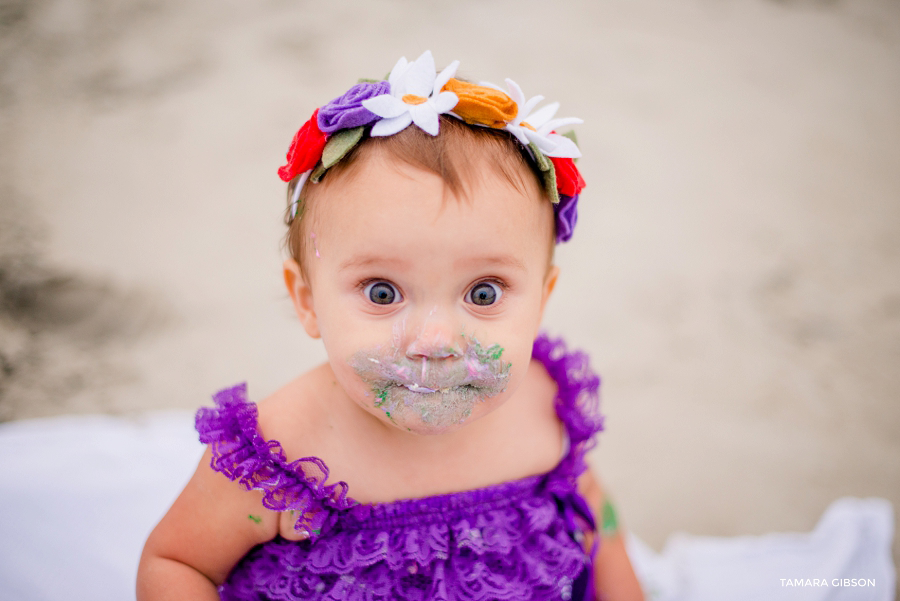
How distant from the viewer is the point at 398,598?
1136mm

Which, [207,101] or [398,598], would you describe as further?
[207,101]

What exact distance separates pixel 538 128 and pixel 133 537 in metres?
1.48

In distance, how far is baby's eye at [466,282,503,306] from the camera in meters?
0.99

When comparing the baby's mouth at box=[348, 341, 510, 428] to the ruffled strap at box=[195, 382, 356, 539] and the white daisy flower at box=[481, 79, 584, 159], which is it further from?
the white daisy flower at box=[481, 79, 584, 159]

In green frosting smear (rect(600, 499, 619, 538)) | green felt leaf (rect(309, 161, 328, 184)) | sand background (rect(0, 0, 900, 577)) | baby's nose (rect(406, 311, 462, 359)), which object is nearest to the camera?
baby's nose (rect(406, 311, 462, 359))

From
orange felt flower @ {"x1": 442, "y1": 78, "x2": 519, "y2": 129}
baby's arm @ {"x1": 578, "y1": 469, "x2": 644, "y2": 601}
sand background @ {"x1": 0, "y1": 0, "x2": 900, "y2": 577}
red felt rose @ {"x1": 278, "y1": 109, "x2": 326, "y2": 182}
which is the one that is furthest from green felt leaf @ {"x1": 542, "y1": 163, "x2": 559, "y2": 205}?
sand background @ {"x1": 0, "y1": 0, "x2": 900, "y2": 577}

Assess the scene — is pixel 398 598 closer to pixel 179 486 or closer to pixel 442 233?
pixel 442 233

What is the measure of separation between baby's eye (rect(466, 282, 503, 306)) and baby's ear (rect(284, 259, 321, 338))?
1.00 ft

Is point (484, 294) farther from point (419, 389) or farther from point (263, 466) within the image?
point (263, 466)

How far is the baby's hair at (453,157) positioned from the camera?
37.6 inches

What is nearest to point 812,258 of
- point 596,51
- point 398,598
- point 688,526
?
point 688,526

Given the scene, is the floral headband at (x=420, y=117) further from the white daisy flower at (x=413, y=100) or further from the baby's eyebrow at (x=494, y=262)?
the baby's eyebrow at (x=494, y=262)

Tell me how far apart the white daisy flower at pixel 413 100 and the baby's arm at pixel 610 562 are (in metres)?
0.91

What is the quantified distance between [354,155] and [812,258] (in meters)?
2.79
